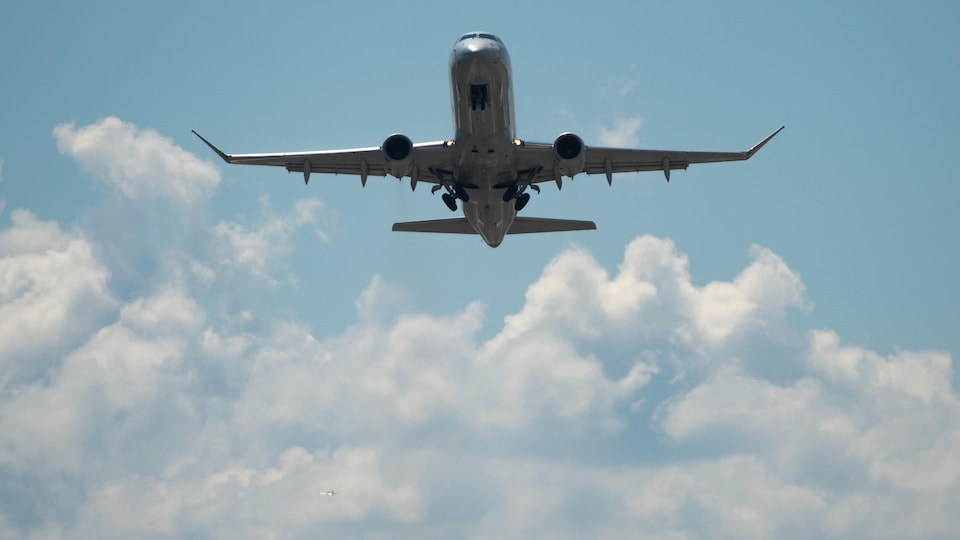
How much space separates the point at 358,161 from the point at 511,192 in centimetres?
627

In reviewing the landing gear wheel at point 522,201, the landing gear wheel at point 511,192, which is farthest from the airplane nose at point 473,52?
the landing gear wheel at point 522,201

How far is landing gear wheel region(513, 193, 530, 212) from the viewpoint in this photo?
218ft

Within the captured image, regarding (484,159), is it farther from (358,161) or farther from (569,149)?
(358,161)

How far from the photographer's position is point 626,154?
65188mm

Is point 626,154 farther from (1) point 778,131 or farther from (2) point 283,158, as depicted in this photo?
(2) point 283,158

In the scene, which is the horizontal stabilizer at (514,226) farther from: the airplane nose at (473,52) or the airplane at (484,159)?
the airplane nose at (473,52)

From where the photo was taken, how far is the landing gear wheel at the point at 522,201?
6644 cm

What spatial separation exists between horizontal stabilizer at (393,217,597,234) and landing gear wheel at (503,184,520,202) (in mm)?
3183

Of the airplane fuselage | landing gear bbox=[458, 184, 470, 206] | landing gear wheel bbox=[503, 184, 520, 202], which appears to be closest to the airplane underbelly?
the airplane fuselage

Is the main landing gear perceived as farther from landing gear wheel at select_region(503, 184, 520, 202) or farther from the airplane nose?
the airplane nose

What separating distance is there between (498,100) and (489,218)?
756 cm

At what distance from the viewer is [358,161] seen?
64875 mm

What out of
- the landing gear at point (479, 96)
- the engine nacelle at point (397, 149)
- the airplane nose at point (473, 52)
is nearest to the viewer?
the airplane nose at point (473, 52)

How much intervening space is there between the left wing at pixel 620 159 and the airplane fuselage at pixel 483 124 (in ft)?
2.93
